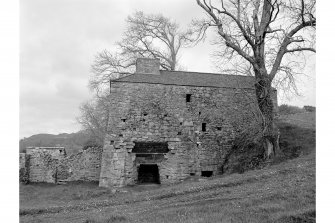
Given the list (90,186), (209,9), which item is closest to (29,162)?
(90,186)

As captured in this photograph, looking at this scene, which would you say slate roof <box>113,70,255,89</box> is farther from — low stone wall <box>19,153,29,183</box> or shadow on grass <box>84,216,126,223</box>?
shadow on grass <box>84,216,126,223</box>

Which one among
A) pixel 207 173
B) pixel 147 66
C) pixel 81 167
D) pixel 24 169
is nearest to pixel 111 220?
pixel 207 173

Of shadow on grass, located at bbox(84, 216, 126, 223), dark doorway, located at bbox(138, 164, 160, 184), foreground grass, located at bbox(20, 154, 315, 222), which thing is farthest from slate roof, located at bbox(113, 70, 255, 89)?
shadow on grass, located at bbox(84, 216, 126, 223)

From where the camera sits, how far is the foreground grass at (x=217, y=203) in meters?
7.09

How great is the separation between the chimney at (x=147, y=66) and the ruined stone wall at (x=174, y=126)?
1192 millimetres

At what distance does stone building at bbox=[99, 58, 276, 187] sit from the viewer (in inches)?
637

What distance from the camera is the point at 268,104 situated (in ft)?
49.0

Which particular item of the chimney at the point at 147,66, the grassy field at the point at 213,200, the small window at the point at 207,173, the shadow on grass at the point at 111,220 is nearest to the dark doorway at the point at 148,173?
the grassy field at the point at 213,200

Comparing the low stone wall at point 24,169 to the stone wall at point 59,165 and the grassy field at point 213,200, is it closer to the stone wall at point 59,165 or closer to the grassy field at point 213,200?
the stone wall at point 59,165

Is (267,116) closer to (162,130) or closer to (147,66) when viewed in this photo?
(162,130)

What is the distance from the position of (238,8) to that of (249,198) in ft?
33.3

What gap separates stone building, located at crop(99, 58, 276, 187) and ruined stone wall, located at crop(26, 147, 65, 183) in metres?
4.34

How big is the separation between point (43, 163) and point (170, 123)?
838 cm

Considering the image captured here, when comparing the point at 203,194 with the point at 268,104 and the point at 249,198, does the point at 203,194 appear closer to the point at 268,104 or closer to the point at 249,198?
the point at 249,198
